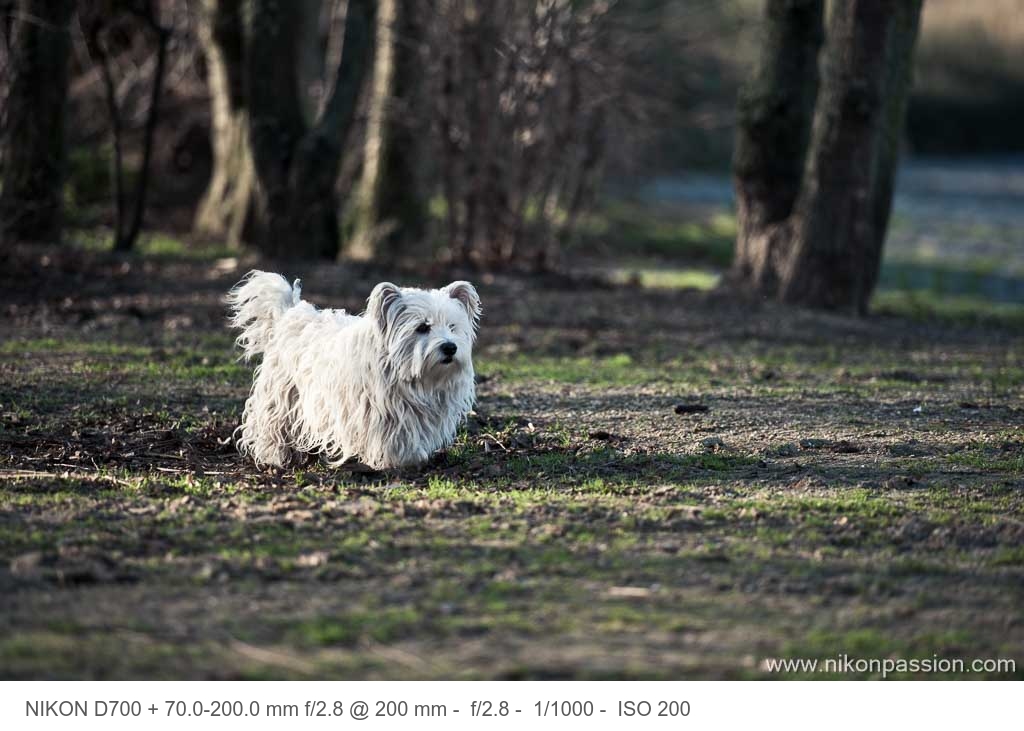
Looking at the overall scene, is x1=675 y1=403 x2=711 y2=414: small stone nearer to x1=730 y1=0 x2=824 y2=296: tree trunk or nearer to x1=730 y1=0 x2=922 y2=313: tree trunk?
x1=730 y1=0 x2=922 y2=313: tree trunk

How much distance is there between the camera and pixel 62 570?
589cm

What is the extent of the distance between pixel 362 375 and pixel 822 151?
27.7ft

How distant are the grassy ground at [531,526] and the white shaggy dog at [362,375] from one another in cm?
23

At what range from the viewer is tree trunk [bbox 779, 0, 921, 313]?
14484mm

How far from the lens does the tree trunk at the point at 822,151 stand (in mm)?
14531

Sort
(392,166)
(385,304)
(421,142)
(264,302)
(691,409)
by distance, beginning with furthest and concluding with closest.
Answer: (392,166), (421,142), (691,409), (264,302), (385,304)

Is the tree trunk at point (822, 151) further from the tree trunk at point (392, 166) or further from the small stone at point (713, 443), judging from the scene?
the small stone at point (713, 443)

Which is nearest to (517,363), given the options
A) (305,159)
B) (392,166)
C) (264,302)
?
(264,302)

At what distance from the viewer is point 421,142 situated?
63.2 feet

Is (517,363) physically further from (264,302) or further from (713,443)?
(264,302)

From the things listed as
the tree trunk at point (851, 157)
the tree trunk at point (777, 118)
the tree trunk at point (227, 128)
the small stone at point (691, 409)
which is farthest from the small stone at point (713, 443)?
the tree trunk at point (227, 128)

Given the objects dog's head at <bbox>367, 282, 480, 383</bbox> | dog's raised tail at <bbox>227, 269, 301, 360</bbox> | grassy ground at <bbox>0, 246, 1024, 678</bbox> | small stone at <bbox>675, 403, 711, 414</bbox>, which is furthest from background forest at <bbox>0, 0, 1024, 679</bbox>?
dog's raised tail at <bbox>227, 269, 301, 360</bbox>
